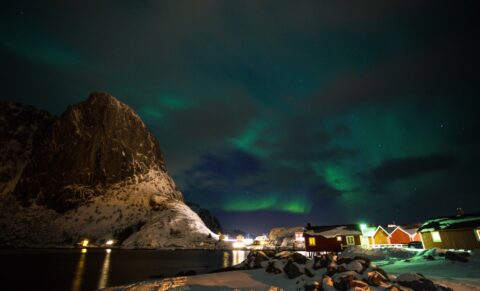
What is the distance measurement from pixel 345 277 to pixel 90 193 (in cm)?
18431

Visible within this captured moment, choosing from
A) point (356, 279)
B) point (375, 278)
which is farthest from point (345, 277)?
point (375, 278)

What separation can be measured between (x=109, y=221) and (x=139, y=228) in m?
20.5

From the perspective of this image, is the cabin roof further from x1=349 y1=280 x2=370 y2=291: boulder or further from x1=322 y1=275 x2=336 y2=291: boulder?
x1=322 y1=275 x2=336 y2=291: boulder

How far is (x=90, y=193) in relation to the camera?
544ft

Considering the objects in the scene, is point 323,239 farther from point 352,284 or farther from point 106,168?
point 106,168

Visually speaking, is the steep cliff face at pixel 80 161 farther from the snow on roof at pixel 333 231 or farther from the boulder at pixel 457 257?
the boulder at pixel 457 257

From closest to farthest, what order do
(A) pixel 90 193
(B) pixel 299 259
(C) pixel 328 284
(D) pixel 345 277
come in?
(D) pixel 345 277
(C) pixel 328 284
(B) pixel 299 259
(A) pixel 90 193

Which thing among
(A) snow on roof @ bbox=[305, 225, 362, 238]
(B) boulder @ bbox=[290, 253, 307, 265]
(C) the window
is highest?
(A) snow on roof @ bbox=[305, 225, 362, 238]

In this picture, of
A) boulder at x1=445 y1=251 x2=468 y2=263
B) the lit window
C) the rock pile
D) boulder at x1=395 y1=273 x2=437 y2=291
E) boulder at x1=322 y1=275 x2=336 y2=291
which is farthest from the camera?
the lit window

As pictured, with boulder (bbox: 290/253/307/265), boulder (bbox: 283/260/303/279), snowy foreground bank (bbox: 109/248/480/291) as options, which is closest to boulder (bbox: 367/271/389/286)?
snowy foreground bank (bbox: 109/248/480/291)

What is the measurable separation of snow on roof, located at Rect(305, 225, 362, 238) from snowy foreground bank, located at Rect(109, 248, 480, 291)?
2617cm

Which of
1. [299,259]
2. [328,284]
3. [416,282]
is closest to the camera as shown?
[416,282]

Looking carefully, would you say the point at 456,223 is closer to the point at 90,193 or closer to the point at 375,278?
the point at 375,278

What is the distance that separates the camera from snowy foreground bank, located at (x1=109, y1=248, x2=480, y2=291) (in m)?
15.2
